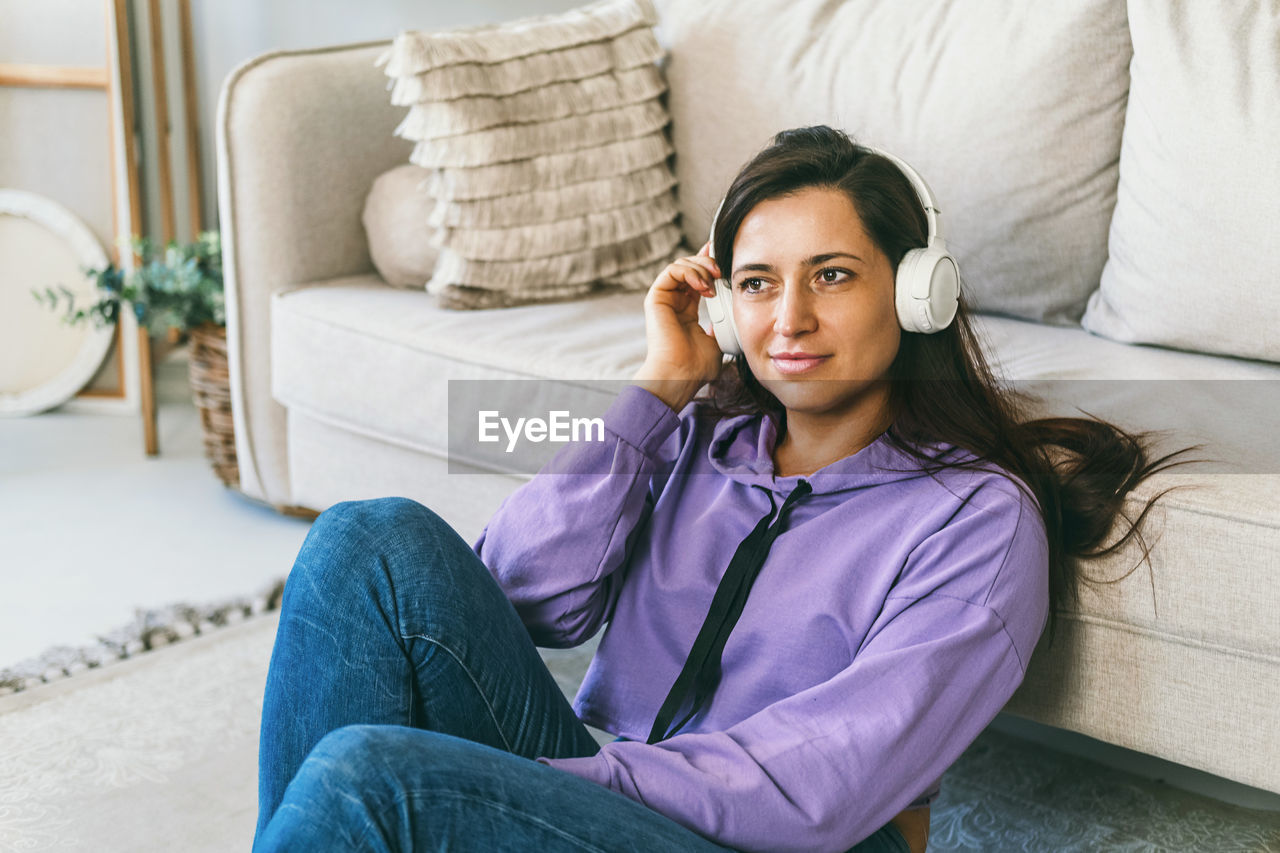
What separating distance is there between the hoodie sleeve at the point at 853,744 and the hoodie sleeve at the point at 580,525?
0.82ft

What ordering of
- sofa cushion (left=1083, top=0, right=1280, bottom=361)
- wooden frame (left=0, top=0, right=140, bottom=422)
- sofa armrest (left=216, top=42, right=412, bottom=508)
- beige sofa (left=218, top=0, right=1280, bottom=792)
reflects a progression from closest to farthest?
beige sofa (left=218, top=0, right=1280, bottom=792), sofa cushion (left=1083, top=0, right=1280, bottom=361), sofa armrest (left=216, top=42, right=412, bottom=508), wooden frame (left=0, top=0, right=140, bottom=422)

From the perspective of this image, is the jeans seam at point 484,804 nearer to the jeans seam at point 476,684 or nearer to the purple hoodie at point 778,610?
the purple hoodie at point 778,610

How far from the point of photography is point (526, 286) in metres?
1.83

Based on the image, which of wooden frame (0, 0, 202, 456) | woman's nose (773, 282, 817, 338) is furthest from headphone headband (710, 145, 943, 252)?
wooden frame (0, 0, 202, 456)

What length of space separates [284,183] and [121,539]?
2.27ft

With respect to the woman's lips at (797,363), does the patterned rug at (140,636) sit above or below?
below

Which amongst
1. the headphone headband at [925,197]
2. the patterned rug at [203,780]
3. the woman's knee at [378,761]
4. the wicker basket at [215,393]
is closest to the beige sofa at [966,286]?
the wicker basket at [215,393]

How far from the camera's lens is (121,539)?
2.09m

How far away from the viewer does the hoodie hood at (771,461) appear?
0.98 metres

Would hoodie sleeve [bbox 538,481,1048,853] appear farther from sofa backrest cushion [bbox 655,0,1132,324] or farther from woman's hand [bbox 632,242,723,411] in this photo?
sofa backrest cushion [bbox 655,0,1132,324]

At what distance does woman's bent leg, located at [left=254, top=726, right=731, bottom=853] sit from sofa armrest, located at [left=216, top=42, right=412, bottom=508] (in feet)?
4.53

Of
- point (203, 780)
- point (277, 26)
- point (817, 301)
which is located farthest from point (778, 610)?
point (277, 26)

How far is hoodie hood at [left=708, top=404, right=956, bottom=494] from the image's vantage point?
979 millimetres

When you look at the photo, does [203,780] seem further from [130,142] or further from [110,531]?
[130,142]
